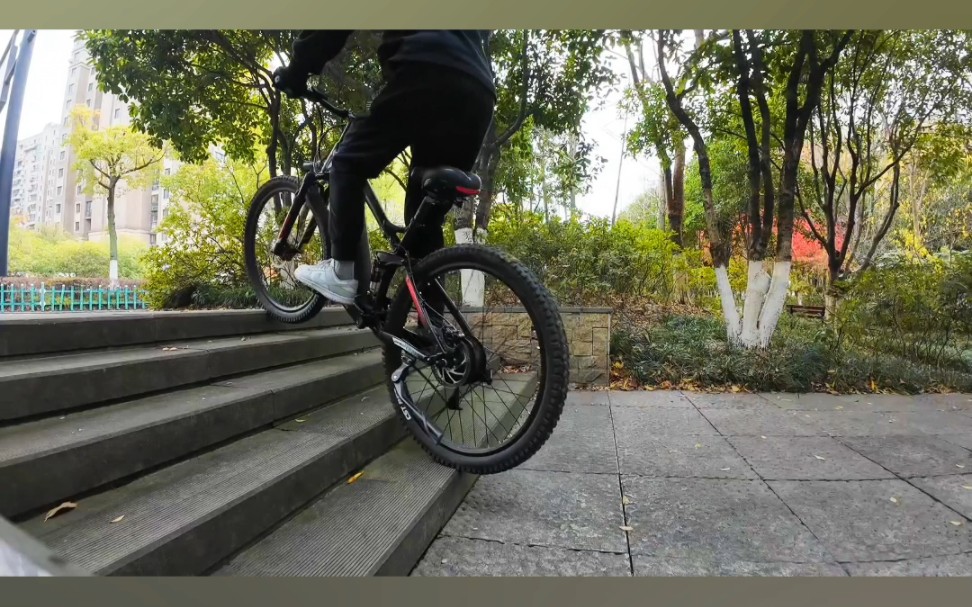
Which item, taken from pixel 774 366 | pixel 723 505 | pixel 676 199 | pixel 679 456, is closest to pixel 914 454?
pixel 679 456

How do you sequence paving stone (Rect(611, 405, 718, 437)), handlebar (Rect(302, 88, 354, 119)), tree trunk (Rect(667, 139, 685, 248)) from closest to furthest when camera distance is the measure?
handlebar (Rect(302, 88, 354, 119)) → paving stone (Rect(611, 405, 718, 437)) → tree trunk (Rect(667, 139, 685, 248))

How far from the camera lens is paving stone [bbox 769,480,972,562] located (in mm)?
1009

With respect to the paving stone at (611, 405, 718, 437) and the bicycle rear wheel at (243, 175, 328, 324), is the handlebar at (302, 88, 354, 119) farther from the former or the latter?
the paving stone at (611, 405, 718, 437)

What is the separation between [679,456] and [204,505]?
141 centimetres

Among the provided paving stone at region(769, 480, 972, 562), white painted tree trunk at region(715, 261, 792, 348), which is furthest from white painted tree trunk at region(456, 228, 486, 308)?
white painted tree trunk at region(715, 261, 792, 348)

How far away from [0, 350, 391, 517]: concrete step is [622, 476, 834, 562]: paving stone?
0.91 metres

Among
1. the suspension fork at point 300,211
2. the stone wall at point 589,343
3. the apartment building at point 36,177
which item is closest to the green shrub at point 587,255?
the stone wall at point 589,343

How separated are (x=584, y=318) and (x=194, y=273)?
246 cm

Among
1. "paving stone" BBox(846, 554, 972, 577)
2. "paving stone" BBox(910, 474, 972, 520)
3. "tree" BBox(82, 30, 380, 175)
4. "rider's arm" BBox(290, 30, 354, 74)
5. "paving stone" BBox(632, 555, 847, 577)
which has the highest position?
"tree" BBox(82, 30, 380, 175)

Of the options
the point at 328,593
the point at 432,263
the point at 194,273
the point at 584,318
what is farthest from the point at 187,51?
the point at 584,318

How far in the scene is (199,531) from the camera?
0.68m

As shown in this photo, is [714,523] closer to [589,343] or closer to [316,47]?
[316,47]

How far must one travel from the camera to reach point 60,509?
0.68 metres

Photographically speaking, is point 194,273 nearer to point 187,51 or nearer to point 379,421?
point 187,51
